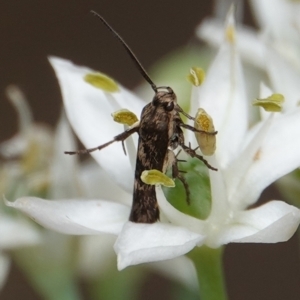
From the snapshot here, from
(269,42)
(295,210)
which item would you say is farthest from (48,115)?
(295,210)

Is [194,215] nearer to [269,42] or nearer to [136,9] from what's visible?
[269,42]

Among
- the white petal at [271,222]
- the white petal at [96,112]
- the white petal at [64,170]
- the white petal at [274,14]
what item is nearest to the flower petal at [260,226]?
the white petal at [271,222]

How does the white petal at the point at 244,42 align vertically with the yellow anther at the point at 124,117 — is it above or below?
above

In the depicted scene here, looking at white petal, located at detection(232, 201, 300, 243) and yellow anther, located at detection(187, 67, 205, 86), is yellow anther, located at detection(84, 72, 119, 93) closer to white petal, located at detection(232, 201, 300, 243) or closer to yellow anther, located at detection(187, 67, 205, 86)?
yellow anther, located at detection(187, 67, 205, 86)

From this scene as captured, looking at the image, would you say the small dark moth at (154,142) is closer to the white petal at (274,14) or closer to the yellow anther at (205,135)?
the yellow anther at (205,135)

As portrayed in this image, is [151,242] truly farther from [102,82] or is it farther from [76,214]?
[102,82]

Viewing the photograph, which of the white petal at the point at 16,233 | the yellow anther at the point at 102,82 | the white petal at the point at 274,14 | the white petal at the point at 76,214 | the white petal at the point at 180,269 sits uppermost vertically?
the white petal at the point at 274,14

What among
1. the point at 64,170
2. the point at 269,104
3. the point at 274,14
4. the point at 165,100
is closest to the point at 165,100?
the point at 165,100
